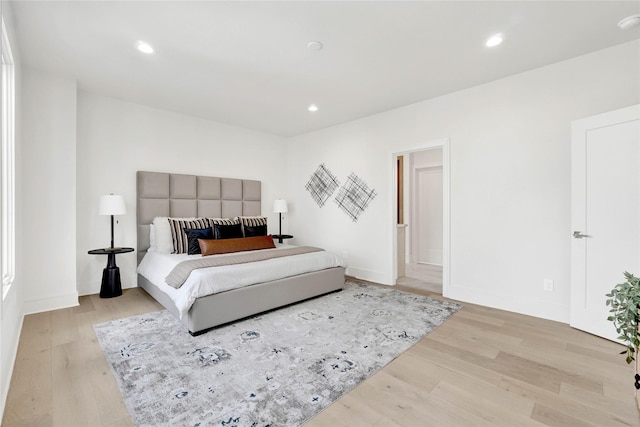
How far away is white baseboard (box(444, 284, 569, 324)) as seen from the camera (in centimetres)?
295

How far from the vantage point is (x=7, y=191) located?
247 cm

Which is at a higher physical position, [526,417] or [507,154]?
[507,154]

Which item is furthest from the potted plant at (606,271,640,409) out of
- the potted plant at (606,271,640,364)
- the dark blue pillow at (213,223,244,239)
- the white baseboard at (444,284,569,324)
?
the dark blue pillow at (213,223,244,239)

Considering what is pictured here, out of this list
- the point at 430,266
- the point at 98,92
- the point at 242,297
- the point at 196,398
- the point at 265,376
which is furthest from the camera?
the point at 430,266

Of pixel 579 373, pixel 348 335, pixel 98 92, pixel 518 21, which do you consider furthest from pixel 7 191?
pixel 579 373

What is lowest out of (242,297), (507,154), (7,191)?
(242,297)

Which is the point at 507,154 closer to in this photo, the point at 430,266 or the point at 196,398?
the point at 430,266

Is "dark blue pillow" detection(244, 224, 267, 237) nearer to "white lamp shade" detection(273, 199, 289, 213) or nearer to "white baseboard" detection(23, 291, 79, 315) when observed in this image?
"white lamp shade" detection(273, 199, 289, 213)

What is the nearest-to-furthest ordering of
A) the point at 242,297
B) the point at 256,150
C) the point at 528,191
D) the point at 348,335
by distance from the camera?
the point at 348,335
the point at 242,297
the point at 528,191
the point at 256,150

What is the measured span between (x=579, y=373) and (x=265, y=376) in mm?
2154

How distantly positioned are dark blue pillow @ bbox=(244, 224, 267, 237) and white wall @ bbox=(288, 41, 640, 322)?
184 cm

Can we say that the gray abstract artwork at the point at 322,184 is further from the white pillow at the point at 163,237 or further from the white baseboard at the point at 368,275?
the white pillow at the point at 163,237

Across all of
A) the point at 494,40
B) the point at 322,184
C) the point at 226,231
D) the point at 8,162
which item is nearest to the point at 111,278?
the point at 226,231

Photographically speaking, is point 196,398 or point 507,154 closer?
point 196,398
